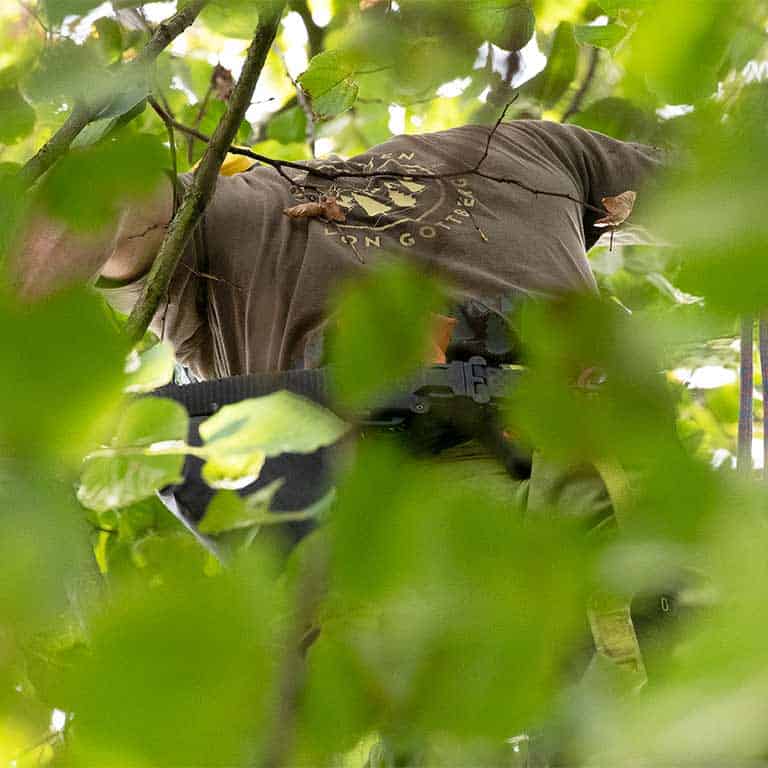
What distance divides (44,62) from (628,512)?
327 mm

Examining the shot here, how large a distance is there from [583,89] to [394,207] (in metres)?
0.52

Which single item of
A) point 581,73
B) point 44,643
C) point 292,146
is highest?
point 44,643

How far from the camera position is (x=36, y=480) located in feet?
0.59

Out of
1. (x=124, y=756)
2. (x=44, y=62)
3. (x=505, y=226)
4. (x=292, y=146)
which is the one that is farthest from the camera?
(x=292, y=146)

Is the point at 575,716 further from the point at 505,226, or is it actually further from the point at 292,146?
the point at 292,146

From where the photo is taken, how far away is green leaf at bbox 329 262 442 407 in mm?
180

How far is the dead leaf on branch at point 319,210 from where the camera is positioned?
891 mm

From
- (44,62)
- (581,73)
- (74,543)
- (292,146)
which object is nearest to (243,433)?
(74,543)

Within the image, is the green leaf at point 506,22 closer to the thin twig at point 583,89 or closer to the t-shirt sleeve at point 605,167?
the t-shirt sleeve at point 605,167

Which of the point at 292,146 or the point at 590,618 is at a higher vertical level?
the point at 590,618

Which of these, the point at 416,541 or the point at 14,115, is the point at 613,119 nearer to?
the point at 14,115

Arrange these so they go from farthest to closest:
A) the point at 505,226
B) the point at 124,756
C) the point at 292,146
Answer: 1. the point at 292,146
2. the point at 505,226
3. the point at 124,756

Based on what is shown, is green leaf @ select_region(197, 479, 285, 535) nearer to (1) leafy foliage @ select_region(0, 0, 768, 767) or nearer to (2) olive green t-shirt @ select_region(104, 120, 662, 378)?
(1) leafy foliage @ select_region(0, 0, 768, 767)

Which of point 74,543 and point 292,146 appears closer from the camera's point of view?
point 74,543
